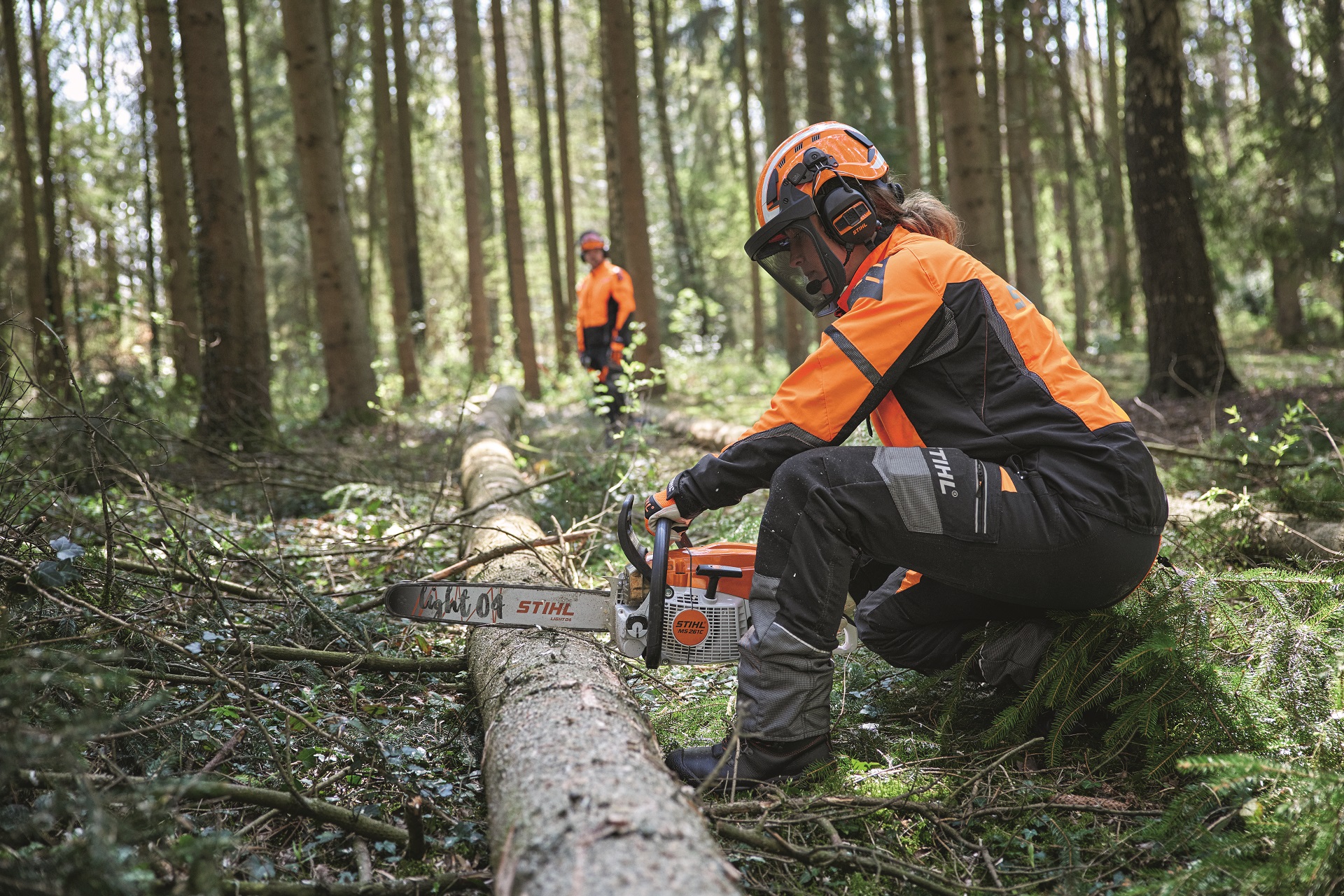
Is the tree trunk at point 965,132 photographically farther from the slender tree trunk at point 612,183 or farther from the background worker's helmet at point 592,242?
the slender tree trunk at point 612,183

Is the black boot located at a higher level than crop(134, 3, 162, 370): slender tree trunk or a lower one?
lower

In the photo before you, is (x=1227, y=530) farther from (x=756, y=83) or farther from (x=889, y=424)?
(x=756, y=83)

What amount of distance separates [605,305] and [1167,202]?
5.36 meters

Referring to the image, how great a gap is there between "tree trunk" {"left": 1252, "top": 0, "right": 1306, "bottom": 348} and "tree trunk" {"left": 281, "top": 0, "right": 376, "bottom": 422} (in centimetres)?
948

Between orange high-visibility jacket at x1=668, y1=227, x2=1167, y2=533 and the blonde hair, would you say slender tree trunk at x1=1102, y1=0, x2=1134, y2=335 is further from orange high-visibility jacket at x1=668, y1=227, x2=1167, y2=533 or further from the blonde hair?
orange high-visibility jacket at x1=668, y1=227, x2=1167, y2=533

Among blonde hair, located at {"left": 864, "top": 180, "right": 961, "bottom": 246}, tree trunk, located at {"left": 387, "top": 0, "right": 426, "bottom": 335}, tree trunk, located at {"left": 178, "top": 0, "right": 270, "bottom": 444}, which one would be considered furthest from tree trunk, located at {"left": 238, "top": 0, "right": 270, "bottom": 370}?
blonde hair, located at {"left": 864, "top": 180, "right": 961, "bottom": 246}

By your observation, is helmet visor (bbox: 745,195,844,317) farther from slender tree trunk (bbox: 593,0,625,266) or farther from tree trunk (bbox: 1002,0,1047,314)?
tree trunk (bbox: 1002,0,1047,314)

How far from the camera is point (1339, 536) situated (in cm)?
350

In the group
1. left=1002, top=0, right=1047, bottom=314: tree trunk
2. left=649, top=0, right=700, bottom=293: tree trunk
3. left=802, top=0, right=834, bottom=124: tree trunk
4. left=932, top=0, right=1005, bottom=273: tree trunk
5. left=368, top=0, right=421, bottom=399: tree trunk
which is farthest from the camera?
left=649, top=0, right=700, bottom=293: tree trunk

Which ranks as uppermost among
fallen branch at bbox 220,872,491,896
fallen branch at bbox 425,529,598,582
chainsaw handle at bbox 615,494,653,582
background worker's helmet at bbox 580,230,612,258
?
background worker's helmet at bbox 580,230,612,258

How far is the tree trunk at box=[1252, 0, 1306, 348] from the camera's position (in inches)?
369

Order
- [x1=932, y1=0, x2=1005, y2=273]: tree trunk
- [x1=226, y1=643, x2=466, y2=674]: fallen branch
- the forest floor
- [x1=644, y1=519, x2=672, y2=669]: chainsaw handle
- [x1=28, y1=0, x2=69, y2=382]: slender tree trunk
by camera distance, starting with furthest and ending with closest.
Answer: [x1=28, y1=0, x2=69, y2=382]: slender tree trunk < [x1=932, y1=0, x2=1005, y2=273]: tree trunk < [x1=226, y1=643, x2=466, y2=674]: fallen branch < [x1=644, y1=519, x2=672, y2=669]: chainsaw handle < the forest floor

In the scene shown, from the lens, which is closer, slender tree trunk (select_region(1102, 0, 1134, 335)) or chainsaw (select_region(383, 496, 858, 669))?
chainsaw (select_region(383, 496, 858, 669))

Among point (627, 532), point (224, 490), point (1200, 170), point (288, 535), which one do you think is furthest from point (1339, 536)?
point (1200, 170)
